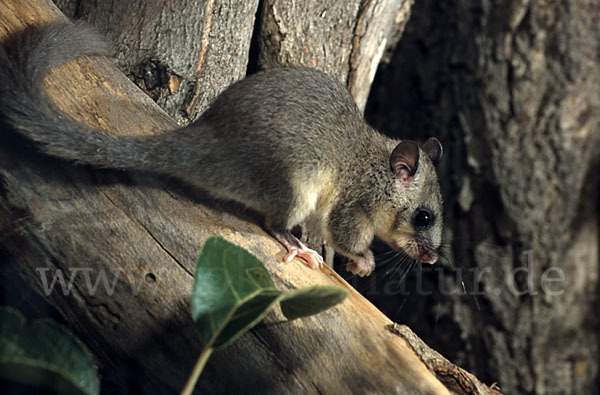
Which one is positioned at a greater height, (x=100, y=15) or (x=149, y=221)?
(x=100, y=15)

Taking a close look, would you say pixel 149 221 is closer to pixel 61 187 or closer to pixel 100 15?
pixel 61 187

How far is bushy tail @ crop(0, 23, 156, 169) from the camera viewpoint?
6.81ft

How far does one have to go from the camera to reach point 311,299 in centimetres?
163

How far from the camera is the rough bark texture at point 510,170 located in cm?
373

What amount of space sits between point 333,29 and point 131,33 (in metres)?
1.07

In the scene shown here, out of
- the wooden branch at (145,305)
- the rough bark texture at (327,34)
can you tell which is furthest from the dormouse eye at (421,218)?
the wooden branch at (145,305)

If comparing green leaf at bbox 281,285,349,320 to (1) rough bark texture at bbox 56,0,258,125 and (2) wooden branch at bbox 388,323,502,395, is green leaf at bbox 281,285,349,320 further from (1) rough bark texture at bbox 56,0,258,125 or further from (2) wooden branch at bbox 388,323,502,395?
(1) rough bark texture at bbox 56,0,258,125

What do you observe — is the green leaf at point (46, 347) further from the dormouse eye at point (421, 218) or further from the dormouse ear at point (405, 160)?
the dormouse eye at point (421, 218)

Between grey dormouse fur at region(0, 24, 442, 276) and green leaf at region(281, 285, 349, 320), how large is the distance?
2.08 feet

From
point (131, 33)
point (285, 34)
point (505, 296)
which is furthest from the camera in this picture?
point (505, 296)

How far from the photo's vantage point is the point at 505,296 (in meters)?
3.99

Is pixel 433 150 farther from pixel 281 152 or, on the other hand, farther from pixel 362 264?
pixel 281 152

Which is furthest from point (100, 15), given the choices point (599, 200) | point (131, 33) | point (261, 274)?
point (599, 200)

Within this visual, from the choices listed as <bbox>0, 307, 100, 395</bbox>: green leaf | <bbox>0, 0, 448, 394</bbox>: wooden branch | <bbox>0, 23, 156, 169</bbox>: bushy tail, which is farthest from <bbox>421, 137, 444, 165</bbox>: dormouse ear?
<bbox>0, 307, 100, 395</bbox>: green leaf
